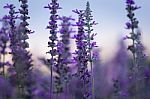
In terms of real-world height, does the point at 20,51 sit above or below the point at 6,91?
above

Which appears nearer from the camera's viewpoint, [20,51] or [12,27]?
[20,51]

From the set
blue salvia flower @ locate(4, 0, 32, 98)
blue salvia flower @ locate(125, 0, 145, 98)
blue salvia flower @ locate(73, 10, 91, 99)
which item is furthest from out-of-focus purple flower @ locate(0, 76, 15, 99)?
blue salvia flower @ locate(125, 0, 145, 98)

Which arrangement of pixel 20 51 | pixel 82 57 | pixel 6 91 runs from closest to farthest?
pixel 6 91 < pixel 20 51 < pixel 82 57

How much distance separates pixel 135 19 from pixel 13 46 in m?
5.28

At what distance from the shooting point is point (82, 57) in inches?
569

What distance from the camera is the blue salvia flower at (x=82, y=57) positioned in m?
13.7

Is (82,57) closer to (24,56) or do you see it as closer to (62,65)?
(62,65)

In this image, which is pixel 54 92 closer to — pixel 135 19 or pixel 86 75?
pixel 86 75

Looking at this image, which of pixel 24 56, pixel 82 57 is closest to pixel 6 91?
pixel 24 56

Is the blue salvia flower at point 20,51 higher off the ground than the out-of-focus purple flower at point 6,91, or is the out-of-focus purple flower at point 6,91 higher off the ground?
the blue salvia flower at point 20,51

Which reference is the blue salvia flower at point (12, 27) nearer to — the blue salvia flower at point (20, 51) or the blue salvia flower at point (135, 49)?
the blue salvia flower at point (20, 51)

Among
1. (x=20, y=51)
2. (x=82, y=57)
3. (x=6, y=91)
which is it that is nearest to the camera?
(x=6, y=91)

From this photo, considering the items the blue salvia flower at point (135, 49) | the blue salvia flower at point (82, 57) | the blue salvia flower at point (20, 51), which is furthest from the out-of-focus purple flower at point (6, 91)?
the blue salvia flower at point (135, 49)

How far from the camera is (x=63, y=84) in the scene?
15695mm
